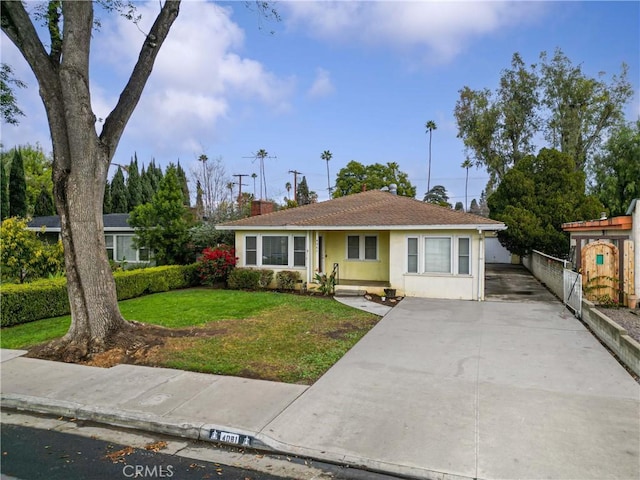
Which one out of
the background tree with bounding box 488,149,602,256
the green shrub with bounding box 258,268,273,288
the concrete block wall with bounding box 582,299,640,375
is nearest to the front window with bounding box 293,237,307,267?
the green shrub with bounding box 258,268,273,288

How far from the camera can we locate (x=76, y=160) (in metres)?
7.30

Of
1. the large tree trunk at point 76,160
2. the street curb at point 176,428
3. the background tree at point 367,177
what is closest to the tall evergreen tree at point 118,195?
the background tree at point 367,177

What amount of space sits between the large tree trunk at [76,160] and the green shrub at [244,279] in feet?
25.4

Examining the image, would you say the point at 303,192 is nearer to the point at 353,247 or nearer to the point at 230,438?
the point at 353,247

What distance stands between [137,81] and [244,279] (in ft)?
29.4

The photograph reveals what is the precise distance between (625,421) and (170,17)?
32.7 feet

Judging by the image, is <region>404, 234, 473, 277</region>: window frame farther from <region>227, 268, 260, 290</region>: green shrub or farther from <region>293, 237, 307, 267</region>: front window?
<region>227, 268, 260, 290</region>: green shrub

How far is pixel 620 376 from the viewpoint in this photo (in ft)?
20.2

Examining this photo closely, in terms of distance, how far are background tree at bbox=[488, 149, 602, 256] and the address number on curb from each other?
64.8 ft

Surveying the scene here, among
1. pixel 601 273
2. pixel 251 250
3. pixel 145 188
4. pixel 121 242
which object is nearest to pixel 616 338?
pixel 601 273

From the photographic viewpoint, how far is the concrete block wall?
254 inches

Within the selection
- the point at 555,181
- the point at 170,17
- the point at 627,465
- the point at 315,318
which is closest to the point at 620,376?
the point at 627,465

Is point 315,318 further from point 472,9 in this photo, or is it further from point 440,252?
point 472,9

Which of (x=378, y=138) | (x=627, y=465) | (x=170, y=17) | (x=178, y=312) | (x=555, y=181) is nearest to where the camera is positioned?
(x=627, y=465)
